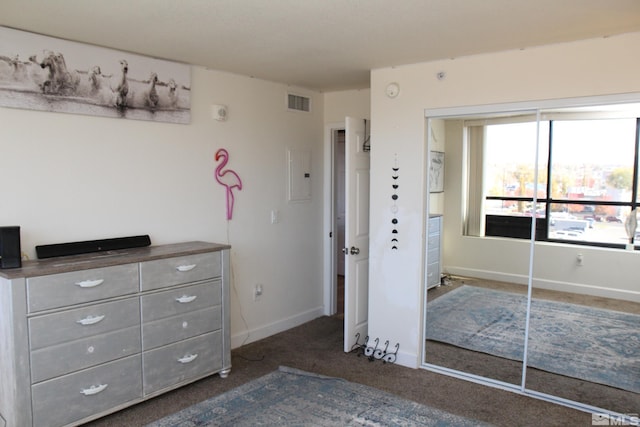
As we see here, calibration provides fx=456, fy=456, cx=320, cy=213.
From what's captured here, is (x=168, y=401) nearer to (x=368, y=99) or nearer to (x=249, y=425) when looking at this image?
(x=249, y=425)

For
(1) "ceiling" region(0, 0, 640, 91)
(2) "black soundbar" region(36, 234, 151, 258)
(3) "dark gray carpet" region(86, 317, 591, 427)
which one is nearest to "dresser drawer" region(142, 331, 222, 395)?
(3) "dark gray carpet" region(86, 317, 591, 427)

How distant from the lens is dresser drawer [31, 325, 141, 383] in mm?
2560

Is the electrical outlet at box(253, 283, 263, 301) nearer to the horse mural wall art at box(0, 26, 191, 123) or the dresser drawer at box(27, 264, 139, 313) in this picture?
the dresser drawer at box(27, 264, 139, 313)

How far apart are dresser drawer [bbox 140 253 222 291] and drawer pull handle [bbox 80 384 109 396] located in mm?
627

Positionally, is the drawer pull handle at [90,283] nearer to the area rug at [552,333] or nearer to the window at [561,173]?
the area rug at [552,333]

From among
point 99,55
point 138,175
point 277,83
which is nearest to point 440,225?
point 277,83

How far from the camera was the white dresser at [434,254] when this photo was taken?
3775 mm

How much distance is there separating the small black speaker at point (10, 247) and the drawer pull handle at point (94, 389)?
0.84 metres

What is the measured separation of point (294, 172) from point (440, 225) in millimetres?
1636

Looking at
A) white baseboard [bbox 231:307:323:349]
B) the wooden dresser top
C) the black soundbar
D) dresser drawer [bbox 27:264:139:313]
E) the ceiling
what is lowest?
white baseboard [bbox 231:307:323:349]

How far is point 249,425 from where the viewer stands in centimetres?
286

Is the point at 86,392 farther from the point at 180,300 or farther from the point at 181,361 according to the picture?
the point at 180,300

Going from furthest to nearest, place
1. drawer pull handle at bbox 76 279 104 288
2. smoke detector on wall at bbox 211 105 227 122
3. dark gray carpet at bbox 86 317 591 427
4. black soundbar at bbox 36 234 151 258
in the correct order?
smoke detector on wall at bbox 211 105 227 122, dark gray carpet at bbox 86 317 591 427, black soundbar at bbox 36 234 151 258, drawer pull handle at bbox 76 279 104 288

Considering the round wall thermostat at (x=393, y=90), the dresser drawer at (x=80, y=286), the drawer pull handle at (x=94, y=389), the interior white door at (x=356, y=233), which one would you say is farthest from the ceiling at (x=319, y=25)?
the drawer pull handle at (x=94, y=389)
